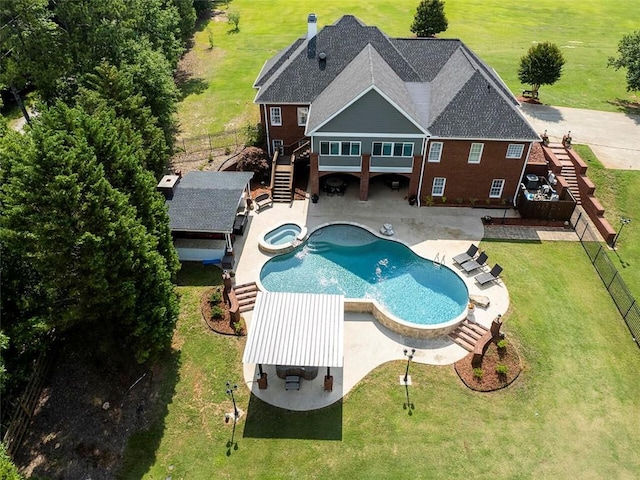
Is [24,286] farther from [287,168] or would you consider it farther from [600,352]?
[600,352]

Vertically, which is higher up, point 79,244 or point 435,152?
point 79,244

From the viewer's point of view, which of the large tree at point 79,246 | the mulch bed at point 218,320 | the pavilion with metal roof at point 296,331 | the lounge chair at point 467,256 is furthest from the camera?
the lounge chair at point 467,256

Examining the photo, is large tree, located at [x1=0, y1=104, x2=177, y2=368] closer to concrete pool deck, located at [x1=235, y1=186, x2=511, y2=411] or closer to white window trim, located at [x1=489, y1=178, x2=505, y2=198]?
concrete pool deck, located at [x1=235, y1=186, x2=511, y2=411]

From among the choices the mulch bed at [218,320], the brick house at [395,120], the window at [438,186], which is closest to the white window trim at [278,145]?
the brick house at [395,120]

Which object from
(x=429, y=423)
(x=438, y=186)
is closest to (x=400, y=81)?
(x=438, y=186)

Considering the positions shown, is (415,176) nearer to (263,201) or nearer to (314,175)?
(314,175)

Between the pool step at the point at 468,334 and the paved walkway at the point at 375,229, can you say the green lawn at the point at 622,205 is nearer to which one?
the paved walkway at the point at 375,229
